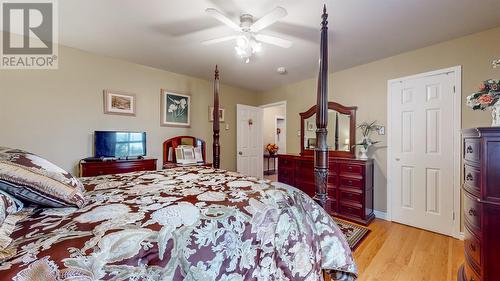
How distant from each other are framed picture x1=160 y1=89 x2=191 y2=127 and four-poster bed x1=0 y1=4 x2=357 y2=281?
2.44 m

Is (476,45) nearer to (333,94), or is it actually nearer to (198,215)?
(333,94)

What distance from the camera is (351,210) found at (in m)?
3.11

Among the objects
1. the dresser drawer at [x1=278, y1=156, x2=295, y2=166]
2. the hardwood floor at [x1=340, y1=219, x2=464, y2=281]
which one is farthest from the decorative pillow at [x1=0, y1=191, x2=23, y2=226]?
the dresser drawer at [x1=278, y1=156, x2=295, y2=166]

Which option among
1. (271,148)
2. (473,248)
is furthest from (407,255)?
(271,148)

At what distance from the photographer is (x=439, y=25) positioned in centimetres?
223

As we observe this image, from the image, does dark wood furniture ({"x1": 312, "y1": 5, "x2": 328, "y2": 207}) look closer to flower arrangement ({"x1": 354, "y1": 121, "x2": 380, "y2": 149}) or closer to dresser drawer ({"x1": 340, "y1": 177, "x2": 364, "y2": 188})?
dresser drawer ({"x1": 340, "y1": 177, "x2": 364, "y2": 188})

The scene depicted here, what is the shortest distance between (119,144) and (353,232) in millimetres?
3394

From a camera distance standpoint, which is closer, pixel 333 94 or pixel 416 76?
pixel 416 76

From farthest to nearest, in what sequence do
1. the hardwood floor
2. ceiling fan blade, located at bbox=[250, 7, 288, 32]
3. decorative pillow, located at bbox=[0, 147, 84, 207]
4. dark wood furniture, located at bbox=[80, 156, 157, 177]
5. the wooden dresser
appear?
dark wood furniture, located at bbox=[80, 156, 157, 177], the hardwood floor, ceiling fan blade, located at bbox=[250, 7, 288, 32], the wooden dresser, decorative pillow, located at bbox=[0, 147, 84, 207]

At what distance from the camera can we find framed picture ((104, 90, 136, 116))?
3.17 m

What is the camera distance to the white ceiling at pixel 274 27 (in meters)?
1.94

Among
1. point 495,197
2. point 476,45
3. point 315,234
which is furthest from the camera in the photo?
point 476,45

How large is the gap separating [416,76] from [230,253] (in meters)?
3.29

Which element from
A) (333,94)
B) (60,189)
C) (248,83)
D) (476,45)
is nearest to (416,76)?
(476,45)
